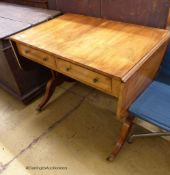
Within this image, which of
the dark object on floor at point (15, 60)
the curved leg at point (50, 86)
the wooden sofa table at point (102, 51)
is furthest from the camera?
the curved leg at point (50, 86)

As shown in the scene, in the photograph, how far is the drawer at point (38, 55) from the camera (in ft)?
3.93

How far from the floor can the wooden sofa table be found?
44 cm

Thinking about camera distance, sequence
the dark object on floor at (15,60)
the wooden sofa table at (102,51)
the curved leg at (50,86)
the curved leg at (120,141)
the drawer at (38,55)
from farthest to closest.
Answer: the curved leg at (50,86) → the dark object on floor at (15,60) → the curved leg at (120,141) → the drawer at (38,55) → the wooden sofa table at (102,51)

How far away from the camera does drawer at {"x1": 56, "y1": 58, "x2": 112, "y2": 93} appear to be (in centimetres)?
99

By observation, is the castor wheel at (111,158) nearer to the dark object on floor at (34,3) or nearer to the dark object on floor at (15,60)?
the dark object on floor at (15,60)

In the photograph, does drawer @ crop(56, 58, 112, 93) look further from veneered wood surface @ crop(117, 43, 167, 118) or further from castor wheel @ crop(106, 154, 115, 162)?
castor wheel @ crop(106, 154, 115, 162)

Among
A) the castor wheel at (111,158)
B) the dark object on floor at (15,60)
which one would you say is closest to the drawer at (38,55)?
the dark object on floor at (15,60)

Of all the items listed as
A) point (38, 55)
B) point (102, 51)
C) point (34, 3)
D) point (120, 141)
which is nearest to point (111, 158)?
point (120, 141)

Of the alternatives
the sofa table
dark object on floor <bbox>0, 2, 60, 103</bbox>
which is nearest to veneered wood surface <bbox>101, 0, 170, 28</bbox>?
the sofa table

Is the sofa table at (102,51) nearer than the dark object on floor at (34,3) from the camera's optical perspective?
Yes

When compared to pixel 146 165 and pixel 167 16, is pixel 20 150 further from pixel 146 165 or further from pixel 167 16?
pixel 167 16

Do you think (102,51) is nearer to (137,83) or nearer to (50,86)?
(137,83)

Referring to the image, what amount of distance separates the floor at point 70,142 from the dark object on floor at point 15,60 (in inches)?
5.9

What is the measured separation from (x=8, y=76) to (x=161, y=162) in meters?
1.46
